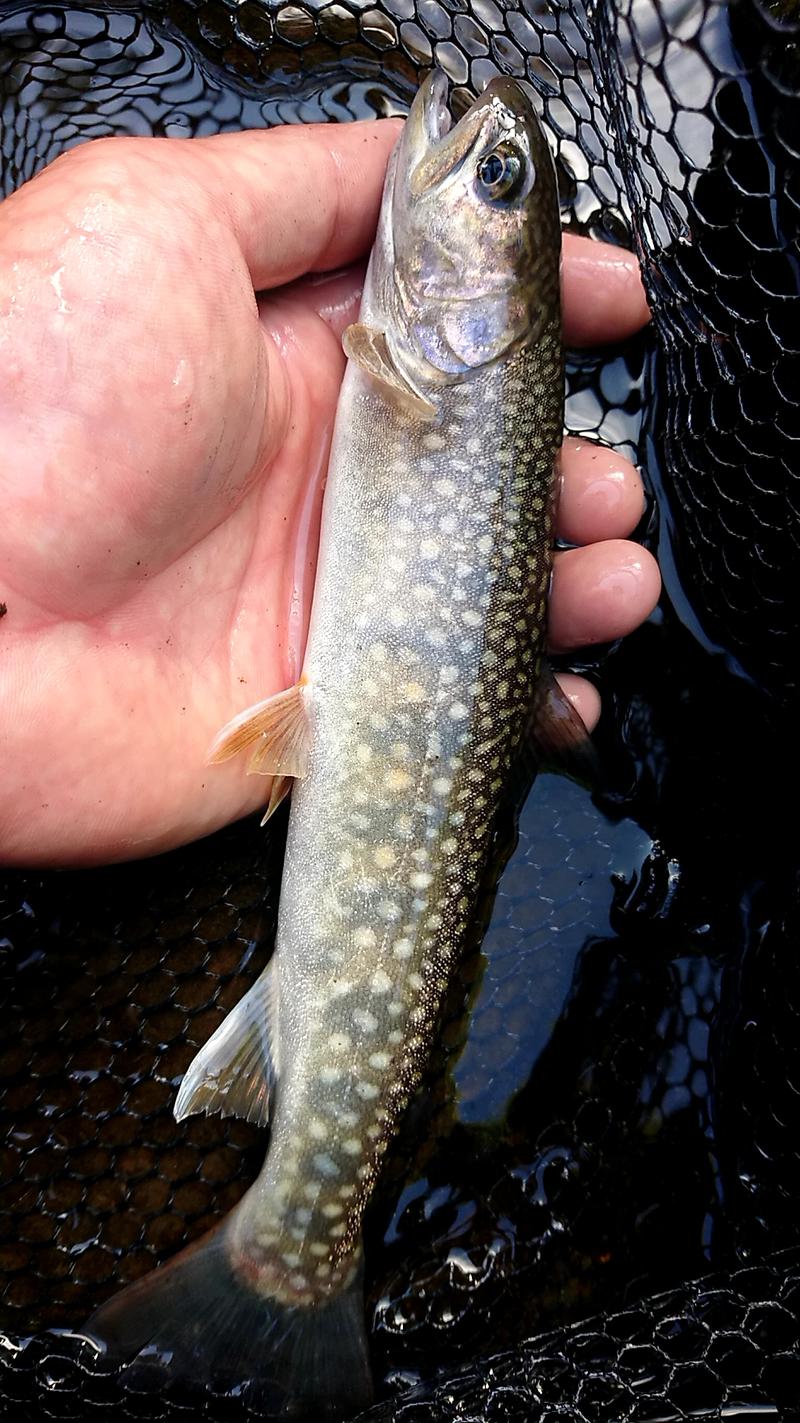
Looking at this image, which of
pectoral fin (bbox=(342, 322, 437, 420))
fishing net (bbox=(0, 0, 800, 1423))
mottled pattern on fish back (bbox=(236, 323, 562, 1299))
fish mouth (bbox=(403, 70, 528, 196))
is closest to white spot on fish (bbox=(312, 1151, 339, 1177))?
mottled pattern on fish back (bbox=(236, 323, 562, 1299))

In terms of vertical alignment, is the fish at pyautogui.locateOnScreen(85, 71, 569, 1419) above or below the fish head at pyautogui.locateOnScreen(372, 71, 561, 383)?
below

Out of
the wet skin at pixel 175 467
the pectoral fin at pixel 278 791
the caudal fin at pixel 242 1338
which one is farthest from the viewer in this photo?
the pectoral fin at pixel 278 791

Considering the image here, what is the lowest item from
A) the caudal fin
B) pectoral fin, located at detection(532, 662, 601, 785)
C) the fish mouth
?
the caudal fin

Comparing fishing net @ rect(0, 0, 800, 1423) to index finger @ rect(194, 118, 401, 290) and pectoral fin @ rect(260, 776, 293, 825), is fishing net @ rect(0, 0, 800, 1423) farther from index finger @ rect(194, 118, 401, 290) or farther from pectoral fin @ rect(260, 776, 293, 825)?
index finger @ rect(194, 118, 401, 290)

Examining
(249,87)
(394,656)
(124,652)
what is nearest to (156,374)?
(124,652)

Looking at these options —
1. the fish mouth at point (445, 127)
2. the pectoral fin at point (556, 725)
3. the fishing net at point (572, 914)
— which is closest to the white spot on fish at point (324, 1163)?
the fishing net at point (572, 914)

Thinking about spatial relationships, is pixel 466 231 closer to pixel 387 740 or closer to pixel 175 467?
pixel 175 467

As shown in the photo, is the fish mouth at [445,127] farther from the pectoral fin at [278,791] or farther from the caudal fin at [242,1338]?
the caudal fin at [242,1338]

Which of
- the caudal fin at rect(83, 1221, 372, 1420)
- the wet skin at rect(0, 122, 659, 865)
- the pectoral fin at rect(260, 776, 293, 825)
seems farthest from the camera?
the pectoral fin at rect(260, 776, 293, 825)
